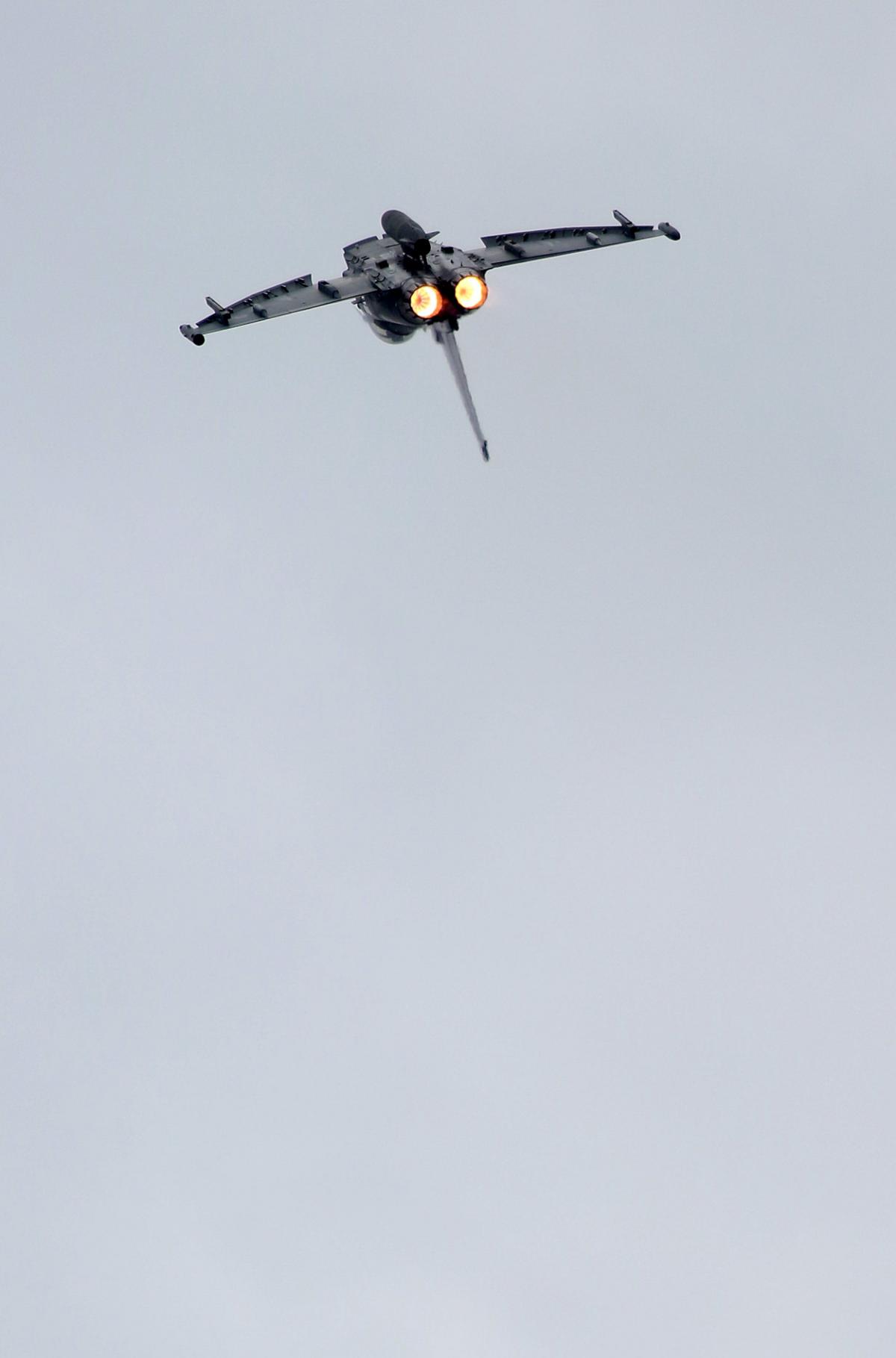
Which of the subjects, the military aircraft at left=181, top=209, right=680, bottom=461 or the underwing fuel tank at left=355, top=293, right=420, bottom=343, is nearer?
the military aircraft at left=181, top=209, right=680, bottom=461

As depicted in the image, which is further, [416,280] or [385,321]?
[385,321]

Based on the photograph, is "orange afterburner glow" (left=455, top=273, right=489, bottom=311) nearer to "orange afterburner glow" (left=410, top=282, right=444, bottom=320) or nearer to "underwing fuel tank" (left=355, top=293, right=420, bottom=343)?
→ "orange afterburner glow" (left=410, top=282, right=444, bottom=320)

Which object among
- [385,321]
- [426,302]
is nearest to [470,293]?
[426,302]

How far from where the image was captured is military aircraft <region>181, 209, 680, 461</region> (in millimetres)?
80438

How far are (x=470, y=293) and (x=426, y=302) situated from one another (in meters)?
1.93

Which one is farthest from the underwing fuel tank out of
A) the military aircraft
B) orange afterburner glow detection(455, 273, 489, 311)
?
orange afterburner glow detection(455, 273, 489, 311)

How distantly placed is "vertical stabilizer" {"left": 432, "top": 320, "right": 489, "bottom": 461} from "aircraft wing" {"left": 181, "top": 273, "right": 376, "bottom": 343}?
522cm

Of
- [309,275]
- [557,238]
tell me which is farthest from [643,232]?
[309,275]

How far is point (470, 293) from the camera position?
264ft

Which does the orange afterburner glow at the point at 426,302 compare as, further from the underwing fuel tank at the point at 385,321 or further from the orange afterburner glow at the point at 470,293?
the underwing fuel tank at the point at 385,321

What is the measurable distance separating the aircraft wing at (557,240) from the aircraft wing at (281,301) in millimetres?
5658

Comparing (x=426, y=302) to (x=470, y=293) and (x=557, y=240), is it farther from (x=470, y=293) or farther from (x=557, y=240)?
(x=557, y=240)

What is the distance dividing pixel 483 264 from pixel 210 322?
40.9 ft

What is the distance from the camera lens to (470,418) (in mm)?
75938
